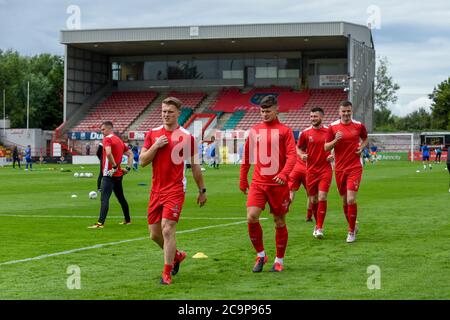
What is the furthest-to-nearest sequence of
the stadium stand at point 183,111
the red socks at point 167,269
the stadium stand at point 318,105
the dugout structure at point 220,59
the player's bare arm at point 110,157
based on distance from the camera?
the stadium stand at point 183,111
the dugout structure at point 220,59
the stadium stand at point 318,105
the player's bare arm at point 110,157
the red socks at point 167,269

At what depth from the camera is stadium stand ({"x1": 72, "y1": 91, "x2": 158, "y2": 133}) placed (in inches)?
3108

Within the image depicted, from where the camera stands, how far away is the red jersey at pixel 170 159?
10.3 m

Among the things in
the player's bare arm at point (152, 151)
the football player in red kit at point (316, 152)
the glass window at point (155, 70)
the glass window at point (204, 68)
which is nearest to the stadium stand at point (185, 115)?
the glass window at point (204, 68)

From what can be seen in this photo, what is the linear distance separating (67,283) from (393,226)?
8758 millimetres

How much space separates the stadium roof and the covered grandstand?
0.09 m

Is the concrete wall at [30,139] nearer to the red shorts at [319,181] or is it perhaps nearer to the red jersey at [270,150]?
the red shorts at [319,181]

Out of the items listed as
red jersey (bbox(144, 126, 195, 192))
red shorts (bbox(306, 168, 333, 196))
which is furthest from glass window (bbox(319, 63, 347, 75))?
red jersey (bbox(144, 126, 195, 192))

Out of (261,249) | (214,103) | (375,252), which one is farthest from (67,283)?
(214,103)

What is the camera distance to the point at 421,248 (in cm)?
1300

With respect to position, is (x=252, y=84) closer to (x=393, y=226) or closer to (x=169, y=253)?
(x=393, y=226)

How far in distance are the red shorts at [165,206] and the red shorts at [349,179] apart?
16.1ft

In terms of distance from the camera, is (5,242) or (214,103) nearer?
(5,242)
